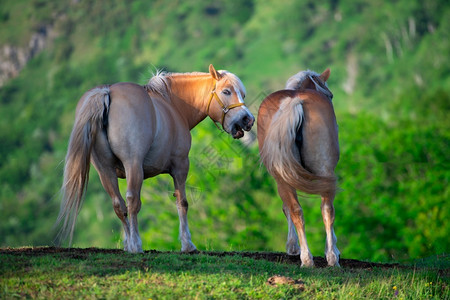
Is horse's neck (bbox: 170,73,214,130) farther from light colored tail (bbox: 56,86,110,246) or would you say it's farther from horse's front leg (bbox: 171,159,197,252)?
light colored tail (bbox: 56,86,110,246)

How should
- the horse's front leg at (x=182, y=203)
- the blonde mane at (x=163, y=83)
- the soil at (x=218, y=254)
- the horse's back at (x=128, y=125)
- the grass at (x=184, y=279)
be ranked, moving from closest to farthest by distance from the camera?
the grass at (x=184, y=279)
the soil at (x=218, y=254)
the horse's back at (x=128, y=125)
the horse's front leg at (x=182, y=203)
the blonde mane at (x=163, y=83)

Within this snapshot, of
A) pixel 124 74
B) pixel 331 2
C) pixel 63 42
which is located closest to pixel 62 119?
pixel 124 74

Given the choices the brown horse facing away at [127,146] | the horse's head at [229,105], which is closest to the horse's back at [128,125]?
the brown horse facing away at [127,146]

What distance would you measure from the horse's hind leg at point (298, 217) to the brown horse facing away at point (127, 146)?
165cm

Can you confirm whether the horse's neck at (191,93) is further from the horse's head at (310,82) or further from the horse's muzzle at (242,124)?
the horse's head at (310,82)

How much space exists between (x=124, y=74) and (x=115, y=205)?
11904 cm

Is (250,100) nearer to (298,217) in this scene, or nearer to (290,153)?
(298,217)

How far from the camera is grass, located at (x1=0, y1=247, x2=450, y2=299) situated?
6566mm

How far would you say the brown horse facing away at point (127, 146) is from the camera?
27.7 feet

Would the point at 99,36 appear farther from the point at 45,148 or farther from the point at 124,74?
the point at 45,148

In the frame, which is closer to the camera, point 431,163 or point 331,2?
point 431,163

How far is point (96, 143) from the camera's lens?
28.3ft

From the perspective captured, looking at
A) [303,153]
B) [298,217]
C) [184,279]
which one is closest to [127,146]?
[184,279]

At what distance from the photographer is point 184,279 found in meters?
7.08
